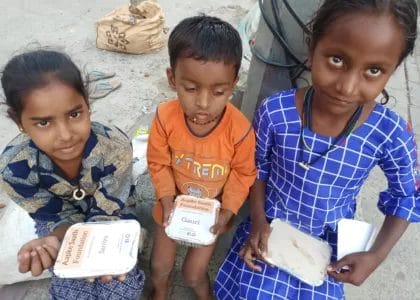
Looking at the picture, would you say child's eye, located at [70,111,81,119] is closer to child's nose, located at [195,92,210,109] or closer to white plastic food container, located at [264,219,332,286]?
child's nose, located at [195,92,210,109]

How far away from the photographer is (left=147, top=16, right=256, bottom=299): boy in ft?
4.56

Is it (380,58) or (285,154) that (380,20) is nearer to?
(380,58)

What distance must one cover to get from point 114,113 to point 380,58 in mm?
2137

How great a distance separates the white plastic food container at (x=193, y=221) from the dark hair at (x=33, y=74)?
0.55m

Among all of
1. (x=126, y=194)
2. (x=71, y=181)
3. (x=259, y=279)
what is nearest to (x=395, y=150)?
(x=259, y=279)

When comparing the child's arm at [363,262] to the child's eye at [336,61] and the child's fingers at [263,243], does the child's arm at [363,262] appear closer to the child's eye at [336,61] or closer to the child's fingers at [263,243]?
the child's fingers at [263,243]

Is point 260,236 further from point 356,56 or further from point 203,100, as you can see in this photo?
point 356,56

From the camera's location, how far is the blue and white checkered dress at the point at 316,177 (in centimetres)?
148

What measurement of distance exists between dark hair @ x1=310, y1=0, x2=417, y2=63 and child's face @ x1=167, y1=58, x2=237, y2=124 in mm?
334

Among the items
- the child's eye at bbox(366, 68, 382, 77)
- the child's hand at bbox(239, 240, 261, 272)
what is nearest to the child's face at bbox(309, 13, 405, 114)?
the child's eye at bbox(366, 68, 382, 77)

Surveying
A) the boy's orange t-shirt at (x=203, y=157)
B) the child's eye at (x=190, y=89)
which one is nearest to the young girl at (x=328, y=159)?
the boy's orange t-shirt at (x=203, y=157)

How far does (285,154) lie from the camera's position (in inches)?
62.7

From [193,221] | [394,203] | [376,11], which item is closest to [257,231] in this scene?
[193,221]

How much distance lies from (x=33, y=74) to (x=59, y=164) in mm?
378
